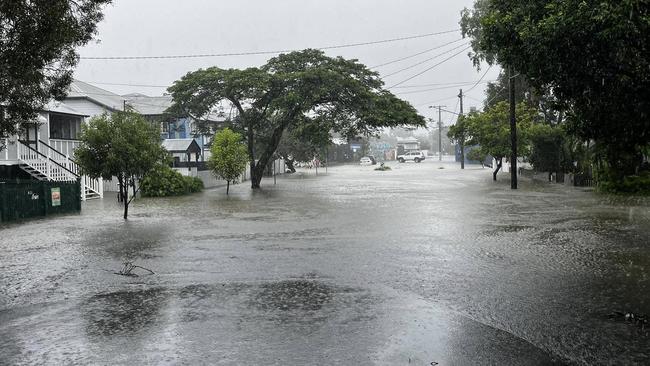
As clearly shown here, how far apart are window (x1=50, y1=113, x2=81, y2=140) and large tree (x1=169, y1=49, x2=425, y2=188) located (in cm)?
574

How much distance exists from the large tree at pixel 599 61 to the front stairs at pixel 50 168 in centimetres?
2017

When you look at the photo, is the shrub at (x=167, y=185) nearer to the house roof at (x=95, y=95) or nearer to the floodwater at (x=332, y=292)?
the floodwater at (x=332, y=292)

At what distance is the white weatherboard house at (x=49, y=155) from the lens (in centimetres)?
2406

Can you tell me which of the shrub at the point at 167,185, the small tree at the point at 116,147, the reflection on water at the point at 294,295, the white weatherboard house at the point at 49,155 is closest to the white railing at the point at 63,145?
the white weatherboard house at the point at 49,155

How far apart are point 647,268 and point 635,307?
8.42 feet

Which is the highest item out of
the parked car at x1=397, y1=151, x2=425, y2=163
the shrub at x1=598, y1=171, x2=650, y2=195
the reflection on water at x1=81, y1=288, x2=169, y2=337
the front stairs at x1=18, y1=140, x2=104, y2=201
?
the parked car at x1=397, y1=151, x2=425, y2=163

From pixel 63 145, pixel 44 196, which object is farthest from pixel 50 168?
pixel 44 196

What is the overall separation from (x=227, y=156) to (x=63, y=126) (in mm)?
10208

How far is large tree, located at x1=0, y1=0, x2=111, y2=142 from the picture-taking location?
830 cm

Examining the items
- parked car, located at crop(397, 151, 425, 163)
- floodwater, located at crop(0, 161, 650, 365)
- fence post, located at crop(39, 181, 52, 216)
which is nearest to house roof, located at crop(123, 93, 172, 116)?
fence post, located at crop(39, 181, 52, 216)

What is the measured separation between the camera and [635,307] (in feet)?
22.5

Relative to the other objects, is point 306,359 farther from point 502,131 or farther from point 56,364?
point 502,131

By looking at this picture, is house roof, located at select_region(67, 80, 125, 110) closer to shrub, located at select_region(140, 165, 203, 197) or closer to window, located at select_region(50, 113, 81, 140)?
window, located at select_region(50, 113, 81, 140)

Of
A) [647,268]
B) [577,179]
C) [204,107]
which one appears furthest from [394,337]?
[204,107]
